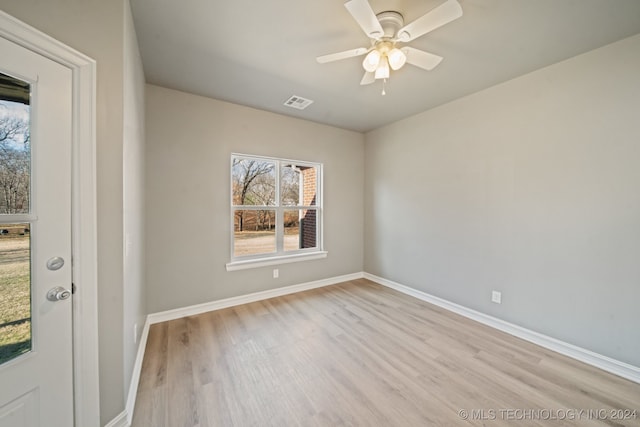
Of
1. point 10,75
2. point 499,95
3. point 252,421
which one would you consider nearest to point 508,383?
point 252,421

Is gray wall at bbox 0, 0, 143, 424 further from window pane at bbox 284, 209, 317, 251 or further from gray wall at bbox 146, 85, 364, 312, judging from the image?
window pane at bbox 284, 209, 317, 251

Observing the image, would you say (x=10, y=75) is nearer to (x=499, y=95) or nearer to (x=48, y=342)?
(x=48, y=342)

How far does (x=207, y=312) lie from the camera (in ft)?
9.81

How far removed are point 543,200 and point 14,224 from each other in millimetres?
3741

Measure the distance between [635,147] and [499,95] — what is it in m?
1.19

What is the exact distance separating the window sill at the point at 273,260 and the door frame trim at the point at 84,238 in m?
1.88

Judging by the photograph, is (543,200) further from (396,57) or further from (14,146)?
(14,146)

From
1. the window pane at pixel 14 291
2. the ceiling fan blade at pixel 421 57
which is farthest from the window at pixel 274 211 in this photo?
the ceiling fan blade at pixel 421 57

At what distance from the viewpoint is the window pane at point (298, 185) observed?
147 inches

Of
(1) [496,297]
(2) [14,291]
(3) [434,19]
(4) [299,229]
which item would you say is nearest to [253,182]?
(4) [299,229]

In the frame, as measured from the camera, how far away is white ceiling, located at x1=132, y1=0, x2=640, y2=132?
164 centimetres

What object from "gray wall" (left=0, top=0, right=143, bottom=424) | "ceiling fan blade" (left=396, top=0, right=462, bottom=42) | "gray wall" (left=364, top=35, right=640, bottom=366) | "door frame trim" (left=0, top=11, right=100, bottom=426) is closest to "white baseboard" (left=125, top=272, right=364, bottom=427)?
"gray wall" (left=0, top=0, right=143, bottom=424)

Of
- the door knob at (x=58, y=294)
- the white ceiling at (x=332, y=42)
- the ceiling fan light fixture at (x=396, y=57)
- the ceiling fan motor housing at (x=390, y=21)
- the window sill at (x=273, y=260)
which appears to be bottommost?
the window sill at (x=273, y=260)

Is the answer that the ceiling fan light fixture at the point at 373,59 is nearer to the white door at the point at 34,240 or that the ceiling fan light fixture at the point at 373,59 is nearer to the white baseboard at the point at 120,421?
the white door at the point at 34,240
